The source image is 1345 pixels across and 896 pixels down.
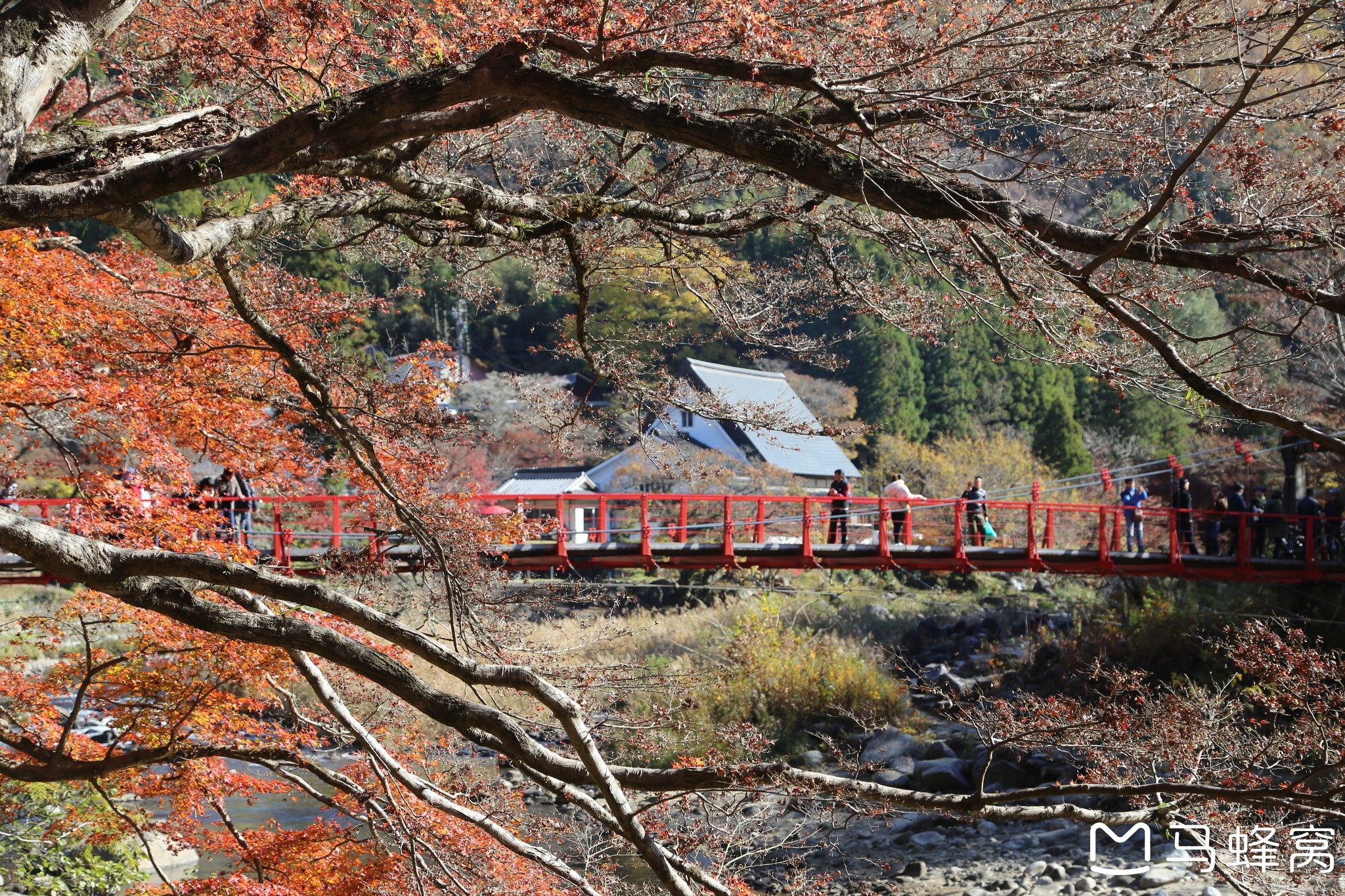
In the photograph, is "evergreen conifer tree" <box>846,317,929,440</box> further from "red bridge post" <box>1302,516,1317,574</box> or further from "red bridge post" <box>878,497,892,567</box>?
"red bridge post" <box>878,497,892,567</box>

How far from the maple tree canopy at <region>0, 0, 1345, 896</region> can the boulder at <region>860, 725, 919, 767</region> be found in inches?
241

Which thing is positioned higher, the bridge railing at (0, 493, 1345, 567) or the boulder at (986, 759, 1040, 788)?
the bridge railing at (0, 493, 1345, 567)

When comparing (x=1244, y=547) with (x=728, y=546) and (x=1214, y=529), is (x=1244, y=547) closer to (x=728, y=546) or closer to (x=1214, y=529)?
(x=1214, y=529)

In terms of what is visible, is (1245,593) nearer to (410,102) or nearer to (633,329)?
(633,329)

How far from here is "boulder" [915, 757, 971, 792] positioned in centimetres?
1152

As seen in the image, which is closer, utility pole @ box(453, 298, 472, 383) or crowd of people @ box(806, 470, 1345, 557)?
crowd of people @ box(806, 470, 1345, 557)

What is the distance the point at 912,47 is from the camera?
11.5ft

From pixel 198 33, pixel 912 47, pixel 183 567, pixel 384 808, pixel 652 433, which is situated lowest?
pixel 384 808

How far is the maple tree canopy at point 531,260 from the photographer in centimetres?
322

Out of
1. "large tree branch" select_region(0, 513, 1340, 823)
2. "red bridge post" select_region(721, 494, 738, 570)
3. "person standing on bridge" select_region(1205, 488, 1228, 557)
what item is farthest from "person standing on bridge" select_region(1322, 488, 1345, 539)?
"large tree branch" select_region(0, 513, 1340, 823)

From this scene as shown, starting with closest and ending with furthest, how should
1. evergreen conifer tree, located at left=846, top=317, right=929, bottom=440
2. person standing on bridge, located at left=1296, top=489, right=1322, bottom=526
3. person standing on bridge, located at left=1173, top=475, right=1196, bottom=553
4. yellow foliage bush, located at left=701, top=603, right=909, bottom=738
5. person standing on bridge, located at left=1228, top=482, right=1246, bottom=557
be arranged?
person standing on bridge, located at left=1296, top=489, right=1322, bottom=526 → person standing on bridge, located at left=1228, top=482, right=1246, bottom=557 → person standing on bridge, located at left=1173, top=475, right=1196, bottom=553 → yellow foliage bush, located at left=701, top=603, right=909, bottom=738 → evergreen conifer tree, located at left=846, top=317, right=929, bottom=440

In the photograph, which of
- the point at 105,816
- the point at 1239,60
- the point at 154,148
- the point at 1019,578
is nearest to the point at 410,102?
the point at 154,148

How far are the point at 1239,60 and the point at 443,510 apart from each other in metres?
4.59

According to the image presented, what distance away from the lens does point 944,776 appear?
11523 millimetres
